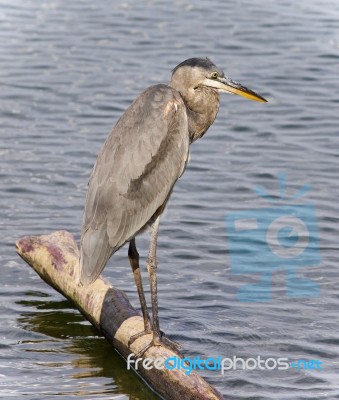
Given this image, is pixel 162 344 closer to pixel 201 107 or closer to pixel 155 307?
pixel 155 307

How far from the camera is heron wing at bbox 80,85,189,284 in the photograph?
8188mm

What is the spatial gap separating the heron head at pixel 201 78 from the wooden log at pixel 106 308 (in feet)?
5.26

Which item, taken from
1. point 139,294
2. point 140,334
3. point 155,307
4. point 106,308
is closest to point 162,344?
point 140,334

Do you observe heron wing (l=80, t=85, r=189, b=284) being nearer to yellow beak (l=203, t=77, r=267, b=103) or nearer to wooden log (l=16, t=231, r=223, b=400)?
yellow beak (l=203, t=77, r=267, b=103)

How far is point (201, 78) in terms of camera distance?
337 inches

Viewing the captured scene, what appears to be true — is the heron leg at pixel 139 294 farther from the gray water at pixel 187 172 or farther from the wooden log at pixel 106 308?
the gray water at pixel 187 172

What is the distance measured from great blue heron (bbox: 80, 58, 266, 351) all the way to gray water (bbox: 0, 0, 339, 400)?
2.79 feet

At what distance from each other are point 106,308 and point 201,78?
5.95 ft

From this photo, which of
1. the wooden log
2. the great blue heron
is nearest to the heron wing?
the great blue heron

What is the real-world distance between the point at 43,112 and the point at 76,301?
6.35 meters

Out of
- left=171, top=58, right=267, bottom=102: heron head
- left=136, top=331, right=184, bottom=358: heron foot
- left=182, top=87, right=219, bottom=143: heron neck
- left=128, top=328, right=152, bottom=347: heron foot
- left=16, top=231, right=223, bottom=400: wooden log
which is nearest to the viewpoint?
left=16, top=231, right=223, bottom=400: wooden log

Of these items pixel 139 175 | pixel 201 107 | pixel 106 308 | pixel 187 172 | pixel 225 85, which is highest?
pixel 225 85

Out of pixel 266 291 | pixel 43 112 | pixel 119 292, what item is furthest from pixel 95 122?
pixel 119 292

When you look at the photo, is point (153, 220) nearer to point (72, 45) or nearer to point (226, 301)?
point (226, 301)
